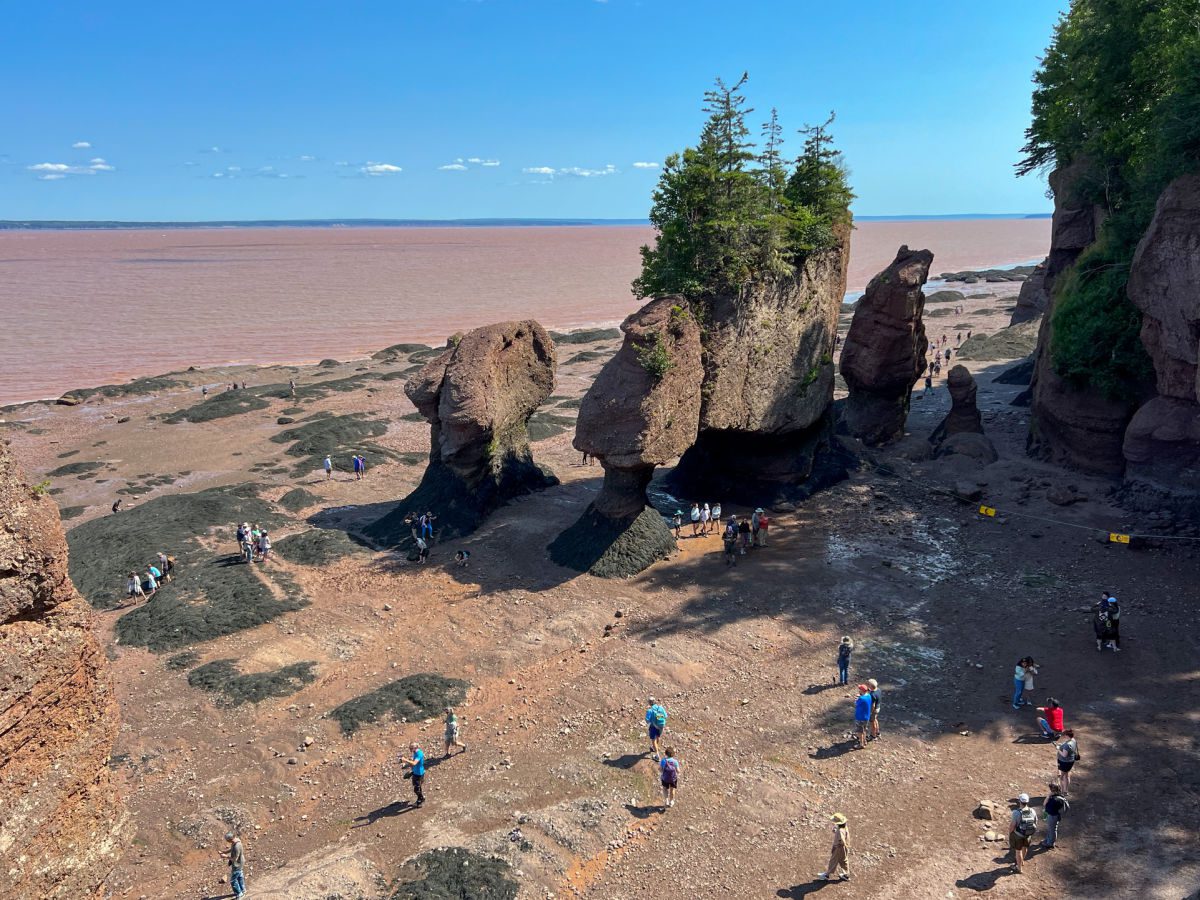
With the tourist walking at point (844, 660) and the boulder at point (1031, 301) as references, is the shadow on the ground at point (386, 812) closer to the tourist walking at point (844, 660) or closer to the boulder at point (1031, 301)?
the tourist walking at point (844, 660)

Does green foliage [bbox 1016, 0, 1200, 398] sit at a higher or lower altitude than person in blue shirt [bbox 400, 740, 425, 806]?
higher

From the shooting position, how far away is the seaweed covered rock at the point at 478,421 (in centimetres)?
2577

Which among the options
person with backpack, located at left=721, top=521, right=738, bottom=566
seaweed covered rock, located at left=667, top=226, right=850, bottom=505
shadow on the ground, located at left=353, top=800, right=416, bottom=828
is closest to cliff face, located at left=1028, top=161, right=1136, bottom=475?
seaweed covered rock, located at left=667, top=226, right=850, bottom=505

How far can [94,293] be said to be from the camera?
123312 millimetres

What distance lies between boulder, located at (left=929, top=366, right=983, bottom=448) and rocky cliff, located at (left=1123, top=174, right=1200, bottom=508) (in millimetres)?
6835

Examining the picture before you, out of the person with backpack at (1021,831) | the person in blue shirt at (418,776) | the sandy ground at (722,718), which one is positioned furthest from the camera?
the person in blue shirt at (418,776)

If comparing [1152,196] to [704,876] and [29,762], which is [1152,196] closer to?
[704,876]

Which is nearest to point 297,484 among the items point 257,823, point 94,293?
point 257,823

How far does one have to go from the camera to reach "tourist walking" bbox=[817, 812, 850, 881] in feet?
40.7

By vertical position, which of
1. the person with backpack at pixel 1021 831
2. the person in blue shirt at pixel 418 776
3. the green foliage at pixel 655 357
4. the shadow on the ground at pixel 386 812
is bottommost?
the shadow on the ground at pixel 386 812

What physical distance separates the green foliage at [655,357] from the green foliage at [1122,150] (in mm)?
14967

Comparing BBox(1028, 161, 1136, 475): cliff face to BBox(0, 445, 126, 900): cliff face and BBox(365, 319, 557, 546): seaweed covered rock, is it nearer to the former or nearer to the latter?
BBox(365, 319, 557, 546): seaweed covered rock

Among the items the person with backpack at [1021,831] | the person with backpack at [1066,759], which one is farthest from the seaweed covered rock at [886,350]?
the person with backpack at [1021,831]

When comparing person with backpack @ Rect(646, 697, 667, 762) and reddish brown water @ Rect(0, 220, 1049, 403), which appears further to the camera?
reddish brown water @ Rect(0, 220, 1049, 403)
